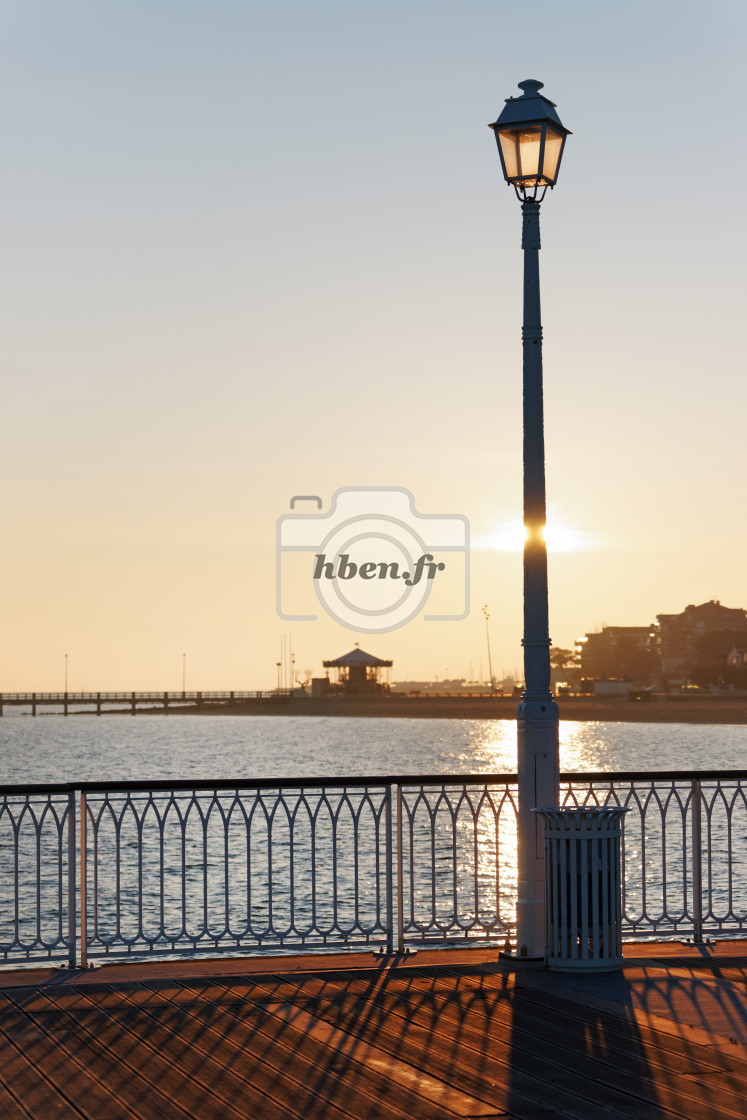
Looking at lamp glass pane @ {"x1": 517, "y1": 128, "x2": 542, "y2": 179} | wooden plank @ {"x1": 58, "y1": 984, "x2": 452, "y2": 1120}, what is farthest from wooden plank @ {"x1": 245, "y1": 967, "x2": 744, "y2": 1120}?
lamp glass pane @ {"x1": 517, "y1": 128, "x2": 542, "y2": 179}

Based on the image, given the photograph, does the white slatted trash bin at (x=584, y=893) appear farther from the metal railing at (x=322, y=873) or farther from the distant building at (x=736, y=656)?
the distant building at (x=736, y=656)

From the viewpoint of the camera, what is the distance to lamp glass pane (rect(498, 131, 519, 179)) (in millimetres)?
8508

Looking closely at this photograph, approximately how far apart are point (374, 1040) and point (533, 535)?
368 centimetres

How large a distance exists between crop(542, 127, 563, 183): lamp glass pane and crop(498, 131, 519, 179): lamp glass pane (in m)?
0.21

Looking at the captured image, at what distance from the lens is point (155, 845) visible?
113 ft

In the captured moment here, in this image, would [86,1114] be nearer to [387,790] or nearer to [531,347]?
[387,790]

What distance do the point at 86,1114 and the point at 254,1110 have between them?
0.71 metres

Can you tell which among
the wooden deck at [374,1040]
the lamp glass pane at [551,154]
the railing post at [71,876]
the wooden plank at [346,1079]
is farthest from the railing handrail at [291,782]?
the lamp glass pane at [551,154]

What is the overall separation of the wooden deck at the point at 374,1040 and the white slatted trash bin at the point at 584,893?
186 millimetres

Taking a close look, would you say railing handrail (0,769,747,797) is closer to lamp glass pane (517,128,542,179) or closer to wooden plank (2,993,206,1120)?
wooden plank (2,993,206,1120)

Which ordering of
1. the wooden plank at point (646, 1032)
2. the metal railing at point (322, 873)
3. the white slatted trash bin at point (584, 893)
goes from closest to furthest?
the wooden plank at point (646, 1032)
the white slatted trash bin at point (584, 893)
the metal railing at point (322, 873)

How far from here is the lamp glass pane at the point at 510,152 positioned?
851 cm

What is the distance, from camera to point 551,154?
852 cm

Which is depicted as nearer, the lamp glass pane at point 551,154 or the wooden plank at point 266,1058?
the wooden plank at point 266,1058
